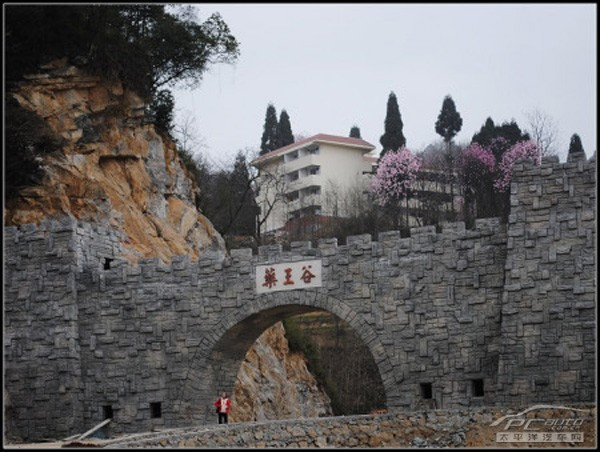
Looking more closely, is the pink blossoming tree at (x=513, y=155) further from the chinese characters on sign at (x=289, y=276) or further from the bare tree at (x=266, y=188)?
the chinese characters on sign at (x=289, y=276)

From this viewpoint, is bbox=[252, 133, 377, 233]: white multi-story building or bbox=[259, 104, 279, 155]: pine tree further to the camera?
bbox=[259, 104, 279, 155]: pine tree

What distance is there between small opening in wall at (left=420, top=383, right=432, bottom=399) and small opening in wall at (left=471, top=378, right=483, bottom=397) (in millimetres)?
732

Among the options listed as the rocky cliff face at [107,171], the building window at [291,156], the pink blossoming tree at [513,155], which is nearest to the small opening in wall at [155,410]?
the rocky cliff face at [107,171]

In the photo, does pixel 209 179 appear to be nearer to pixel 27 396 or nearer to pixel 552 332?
pixel 27 396

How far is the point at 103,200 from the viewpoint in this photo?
22984 mm

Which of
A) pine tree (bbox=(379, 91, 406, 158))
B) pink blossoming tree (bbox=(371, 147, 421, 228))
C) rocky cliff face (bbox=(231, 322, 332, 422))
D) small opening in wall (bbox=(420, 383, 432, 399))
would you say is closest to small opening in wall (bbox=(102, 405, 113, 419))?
rocky cliff face (bbox=(231, 322, 332, 422))

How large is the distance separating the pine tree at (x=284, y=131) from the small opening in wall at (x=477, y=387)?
33220 millimetres

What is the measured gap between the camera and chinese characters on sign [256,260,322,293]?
A: 61.9 feet

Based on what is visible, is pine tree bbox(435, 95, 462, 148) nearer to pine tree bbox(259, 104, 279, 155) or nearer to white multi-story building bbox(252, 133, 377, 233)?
white multi-story building bbox(252, 133, 377, 233)

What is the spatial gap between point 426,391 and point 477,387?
84 centimetres

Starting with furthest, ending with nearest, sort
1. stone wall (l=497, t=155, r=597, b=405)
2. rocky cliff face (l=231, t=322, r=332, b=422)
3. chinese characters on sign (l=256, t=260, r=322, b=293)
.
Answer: rocky cliff face (l=231, t=322, r=332, b=422) < chinese characters on sign (l=256, t=260, r=322, b=293) < stone wall (l=497, t=155, r=597, b=405)

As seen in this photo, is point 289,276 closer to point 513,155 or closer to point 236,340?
point 236,340

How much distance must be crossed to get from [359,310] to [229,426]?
333cm

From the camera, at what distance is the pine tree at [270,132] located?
165ft
